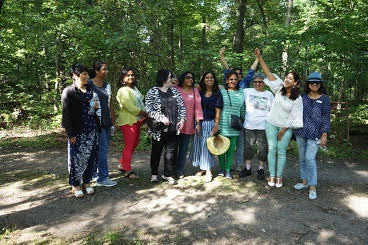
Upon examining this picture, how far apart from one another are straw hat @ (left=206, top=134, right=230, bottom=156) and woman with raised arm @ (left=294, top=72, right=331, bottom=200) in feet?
4.03

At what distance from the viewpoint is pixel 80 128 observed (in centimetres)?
440

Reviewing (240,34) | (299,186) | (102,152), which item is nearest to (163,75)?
(102,152)

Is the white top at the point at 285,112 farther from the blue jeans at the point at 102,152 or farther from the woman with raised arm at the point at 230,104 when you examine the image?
the blue jeans at the point at 102,152

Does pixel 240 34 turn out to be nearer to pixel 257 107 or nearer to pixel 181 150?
pixel 257 107

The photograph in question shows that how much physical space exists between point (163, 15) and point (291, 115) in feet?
18.9

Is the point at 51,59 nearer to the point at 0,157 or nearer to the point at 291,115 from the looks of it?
the point at 0,157

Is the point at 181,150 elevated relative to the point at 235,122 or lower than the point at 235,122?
lower

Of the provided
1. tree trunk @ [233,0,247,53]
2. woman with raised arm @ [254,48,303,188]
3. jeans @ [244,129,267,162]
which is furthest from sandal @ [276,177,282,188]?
tree trunk @ [233,0,247,53]

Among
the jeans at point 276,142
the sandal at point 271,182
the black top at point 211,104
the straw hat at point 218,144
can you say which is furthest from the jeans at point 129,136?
the sandal at point 271,182

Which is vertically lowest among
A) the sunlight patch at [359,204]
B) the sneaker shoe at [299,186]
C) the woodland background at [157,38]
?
the sunlight patch at [359,204]

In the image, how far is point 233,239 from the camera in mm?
3508

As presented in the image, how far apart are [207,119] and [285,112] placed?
4.52ft

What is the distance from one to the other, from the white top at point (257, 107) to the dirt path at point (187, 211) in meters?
1.11

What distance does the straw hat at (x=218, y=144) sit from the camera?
507 cm
